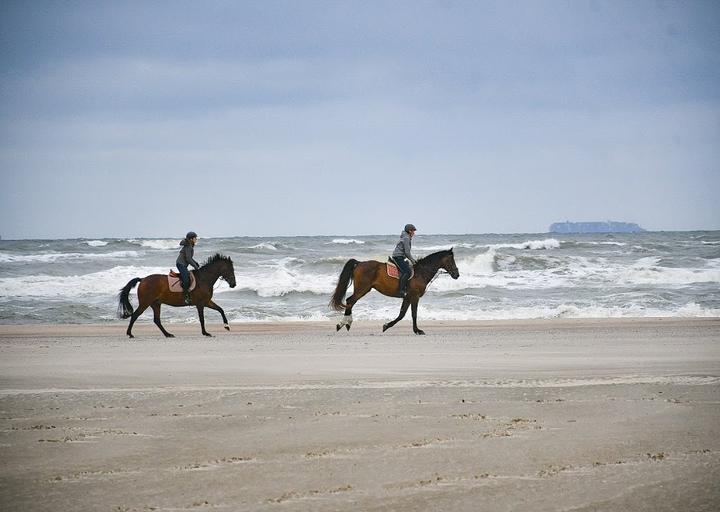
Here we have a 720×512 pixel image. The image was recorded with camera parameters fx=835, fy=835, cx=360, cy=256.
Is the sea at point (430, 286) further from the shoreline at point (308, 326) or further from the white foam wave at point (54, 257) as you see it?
the shoreline at point (308, 326)

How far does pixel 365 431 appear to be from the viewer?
20.3 ft

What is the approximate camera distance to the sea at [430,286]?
874 inches

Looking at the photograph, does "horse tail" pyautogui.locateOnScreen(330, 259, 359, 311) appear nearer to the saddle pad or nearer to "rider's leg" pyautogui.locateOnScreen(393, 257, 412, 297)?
the saddle pad

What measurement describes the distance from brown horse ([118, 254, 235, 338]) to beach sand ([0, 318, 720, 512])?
14.2ft

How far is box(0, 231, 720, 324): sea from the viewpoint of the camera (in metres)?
22.2

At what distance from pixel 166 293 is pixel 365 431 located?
1100 cm

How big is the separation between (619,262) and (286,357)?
107ft

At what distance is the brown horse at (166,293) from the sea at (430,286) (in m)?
2.59

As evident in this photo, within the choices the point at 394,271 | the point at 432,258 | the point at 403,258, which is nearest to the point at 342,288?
the point at 394,271

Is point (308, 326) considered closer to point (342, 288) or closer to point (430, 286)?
point (342, 288)

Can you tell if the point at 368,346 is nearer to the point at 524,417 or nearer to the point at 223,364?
the point at 223,364

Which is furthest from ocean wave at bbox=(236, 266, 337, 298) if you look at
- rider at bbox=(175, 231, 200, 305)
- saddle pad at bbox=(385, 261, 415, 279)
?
rider at bbox=(175, 231, 200, 305)

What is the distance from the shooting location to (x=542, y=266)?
3959 cm

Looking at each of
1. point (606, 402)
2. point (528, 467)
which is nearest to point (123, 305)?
point (606, 402)
